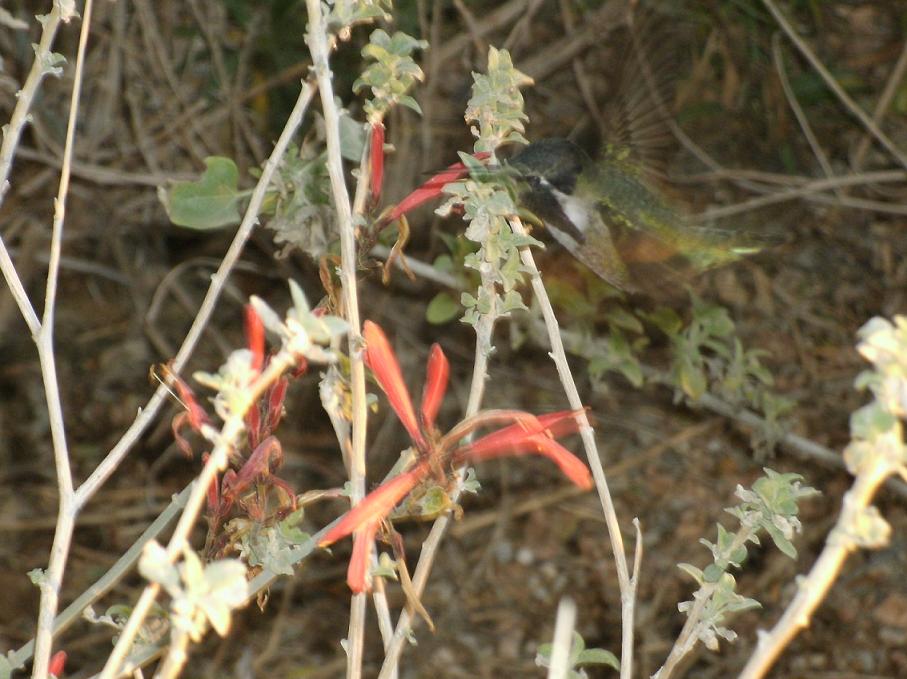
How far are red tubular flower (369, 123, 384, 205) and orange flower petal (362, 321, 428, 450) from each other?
0.23m

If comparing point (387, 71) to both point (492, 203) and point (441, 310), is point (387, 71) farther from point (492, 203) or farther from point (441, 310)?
point (441, 310)

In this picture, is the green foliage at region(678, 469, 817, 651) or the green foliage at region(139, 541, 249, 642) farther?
the green foliage at region(678, 469, 817, 651)

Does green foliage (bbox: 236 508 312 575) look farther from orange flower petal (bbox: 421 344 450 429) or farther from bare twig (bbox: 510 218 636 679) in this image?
bare twig (bbox: 510 218 636 679)

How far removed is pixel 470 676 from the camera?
3758 mm

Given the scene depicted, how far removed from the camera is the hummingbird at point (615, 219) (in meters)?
2.21

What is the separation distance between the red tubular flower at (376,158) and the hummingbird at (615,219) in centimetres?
87

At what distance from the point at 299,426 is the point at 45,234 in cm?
108

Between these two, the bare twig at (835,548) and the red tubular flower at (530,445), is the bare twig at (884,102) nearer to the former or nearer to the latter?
the red tubular flower at (530,445)

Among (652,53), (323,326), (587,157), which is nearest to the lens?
(323,326)

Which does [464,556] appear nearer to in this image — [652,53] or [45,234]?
[45,234]

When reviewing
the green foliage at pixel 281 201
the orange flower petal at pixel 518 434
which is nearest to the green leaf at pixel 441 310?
the green foliage at pixel 281 201

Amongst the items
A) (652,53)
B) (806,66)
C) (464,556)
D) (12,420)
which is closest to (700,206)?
(806,66)

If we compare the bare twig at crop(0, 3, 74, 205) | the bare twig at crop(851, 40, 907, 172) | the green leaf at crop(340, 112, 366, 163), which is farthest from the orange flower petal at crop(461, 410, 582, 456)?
the bare twig at crop(851, 40, 907, 172)

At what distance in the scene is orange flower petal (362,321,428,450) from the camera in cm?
107
